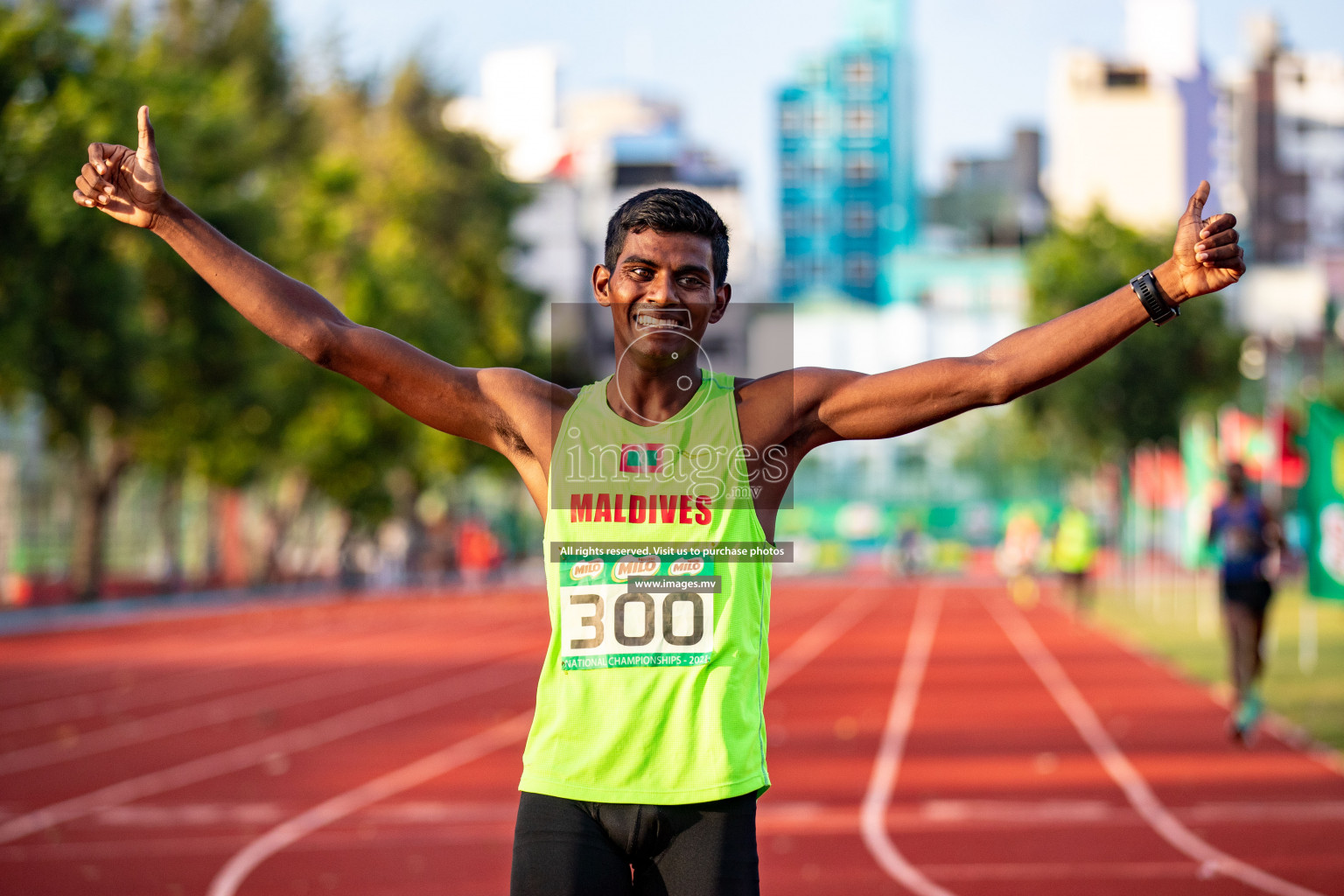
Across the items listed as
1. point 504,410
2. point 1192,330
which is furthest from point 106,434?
point 504,410

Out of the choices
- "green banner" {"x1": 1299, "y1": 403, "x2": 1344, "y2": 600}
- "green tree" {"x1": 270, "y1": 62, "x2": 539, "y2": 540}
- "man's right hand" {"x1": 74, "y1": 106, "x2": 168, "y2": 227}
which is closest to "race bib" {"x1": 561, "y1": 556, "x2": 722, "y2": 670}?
"man's right hand" {"x1": 74, "y1": 106, "x2": 168, "y2": 227}

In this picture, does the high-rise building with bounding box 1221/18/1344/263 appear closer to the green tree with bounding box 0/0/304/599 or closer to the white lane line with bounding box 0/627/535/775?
the green tree with bounding box 0/0/304/599

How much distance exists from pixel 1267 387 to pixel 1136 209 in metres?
20.2

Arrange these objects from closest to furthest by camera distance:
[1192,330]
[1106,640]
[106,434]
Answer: [1106,640], [106,434], [1192,330]

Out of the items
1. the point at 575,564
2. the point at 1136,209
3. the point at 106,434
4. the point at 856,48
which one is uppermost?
the point at 856,48

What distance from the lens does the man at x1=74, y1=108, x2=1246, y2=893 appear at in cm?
297

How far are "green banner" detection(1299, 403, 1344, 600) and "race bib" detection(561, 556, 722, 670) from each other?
37.6ft

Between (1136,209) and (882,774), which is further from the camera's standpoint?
(1136,209)

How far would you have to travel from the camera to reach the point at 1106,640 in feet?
79.3

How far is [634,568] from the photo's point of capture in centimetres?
308

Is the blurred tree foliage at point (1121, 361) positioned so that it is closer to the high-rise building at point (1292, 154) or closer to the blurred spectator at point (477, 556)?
the blurred spectator at point (477, 556)

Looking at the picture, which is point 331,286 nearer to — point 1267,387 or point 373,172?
point 373,172

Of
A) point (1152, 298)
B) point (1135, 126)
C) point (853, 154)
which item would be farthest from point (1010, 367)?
point (853, 154)

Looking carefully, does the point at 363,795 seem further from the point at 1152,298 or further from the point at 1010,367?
the point at 1152,298
